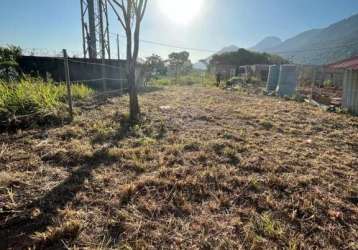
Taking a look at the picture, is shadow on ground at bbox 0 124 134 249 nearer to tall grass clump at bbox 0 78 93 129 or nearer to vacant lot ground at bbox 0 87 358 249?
vacant lot ground at bbox 0 87 358 249

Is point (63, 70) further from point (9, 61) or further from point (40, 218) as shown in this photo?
point (40, 218)

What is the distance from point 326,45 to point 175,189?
195 feet

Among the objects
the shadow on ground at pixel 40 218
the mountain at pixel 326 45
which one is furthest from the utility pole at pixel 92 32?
the mountain at pixel 326 45

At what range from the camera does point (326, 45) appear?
50.1 metres

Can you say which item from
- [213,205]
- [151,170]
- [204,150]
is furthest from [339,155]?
[151,170]

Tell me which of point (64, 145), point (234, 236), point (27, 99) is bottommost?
point (234, 236)

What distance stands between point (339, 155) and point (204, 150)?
77.5 inches

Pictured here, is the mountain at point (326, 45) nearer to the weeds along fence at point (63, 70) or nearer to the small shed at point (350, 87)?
the small shed at point (350, 87)

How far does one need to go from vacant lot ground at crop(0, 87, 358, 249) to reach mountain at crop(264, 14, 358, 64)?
23.4 metres

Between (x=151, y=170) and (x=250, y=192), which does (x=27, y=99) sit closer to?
(x=151, y=170)

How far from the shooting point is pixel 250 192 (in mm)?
2414

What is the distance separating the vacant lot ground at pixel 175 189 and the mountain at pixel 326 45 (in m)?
23.4

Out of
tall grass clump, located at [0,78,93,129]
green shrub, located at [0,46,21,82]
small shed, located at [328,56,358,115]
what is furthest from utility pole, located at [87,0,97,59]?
small shed, located at [328,56,358,115]

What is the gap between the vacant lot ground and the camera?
178cm
